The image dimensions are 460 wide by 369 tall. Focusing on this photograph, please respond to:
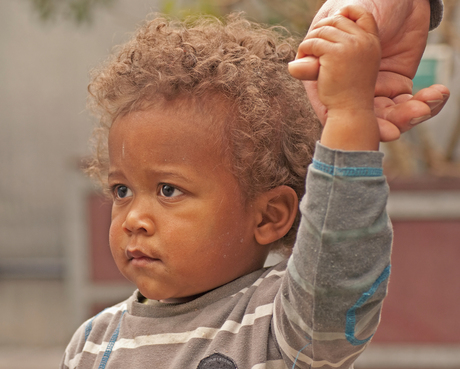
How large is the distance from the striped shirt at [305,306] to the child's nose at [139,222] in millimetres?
205

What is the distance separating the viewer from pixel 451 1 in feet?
13.3

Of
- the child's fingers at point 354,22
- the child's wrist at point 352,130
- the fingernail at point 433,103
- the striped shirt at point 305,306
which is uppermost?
the child's fingers at point 354,22

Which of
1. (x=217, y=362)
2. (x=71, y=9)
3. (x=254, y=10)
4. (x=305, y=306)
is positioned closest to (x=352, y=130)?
(x=305, y=306)

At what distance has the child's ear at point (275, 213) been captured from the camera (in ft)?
4.87

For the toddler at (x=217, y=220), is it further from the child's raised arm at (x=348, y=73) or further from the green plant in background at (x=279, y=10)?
the green plant in background at (x=279, y=10)

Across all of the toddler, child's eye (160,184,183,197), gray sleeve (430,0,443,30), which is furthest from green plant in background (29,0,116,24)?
gray sleeve (430,0,443,30)

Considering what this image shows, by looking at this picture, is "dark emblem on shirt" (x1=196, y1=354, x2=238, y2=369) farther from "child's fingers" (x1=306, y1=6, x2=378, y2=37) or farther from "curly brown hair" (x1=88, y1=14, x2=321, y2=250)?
"child's fingers" (x1=306, y1=6, x2=378, y2=37)

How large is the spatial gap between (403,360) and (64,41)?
5.44 meters

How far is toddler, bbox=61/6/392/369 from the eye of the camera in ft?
3.78

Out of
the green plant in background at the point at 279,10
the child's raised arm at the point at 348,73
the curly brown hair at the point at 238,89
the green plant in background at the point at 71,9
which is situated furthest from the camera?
the green plant in background at the point at 71,9

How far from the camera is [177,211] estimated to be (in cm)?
139

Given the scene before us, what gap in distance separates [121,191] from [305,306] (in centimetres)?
57

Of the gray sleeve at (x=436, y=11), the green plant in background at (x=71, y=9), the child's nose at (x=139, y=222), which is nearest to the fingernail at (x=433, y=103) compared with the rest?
the gray sleeve at (x=436, y=11)

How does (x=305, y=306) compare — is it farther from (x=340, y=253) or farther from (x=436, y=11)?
(x=436, y=11)
